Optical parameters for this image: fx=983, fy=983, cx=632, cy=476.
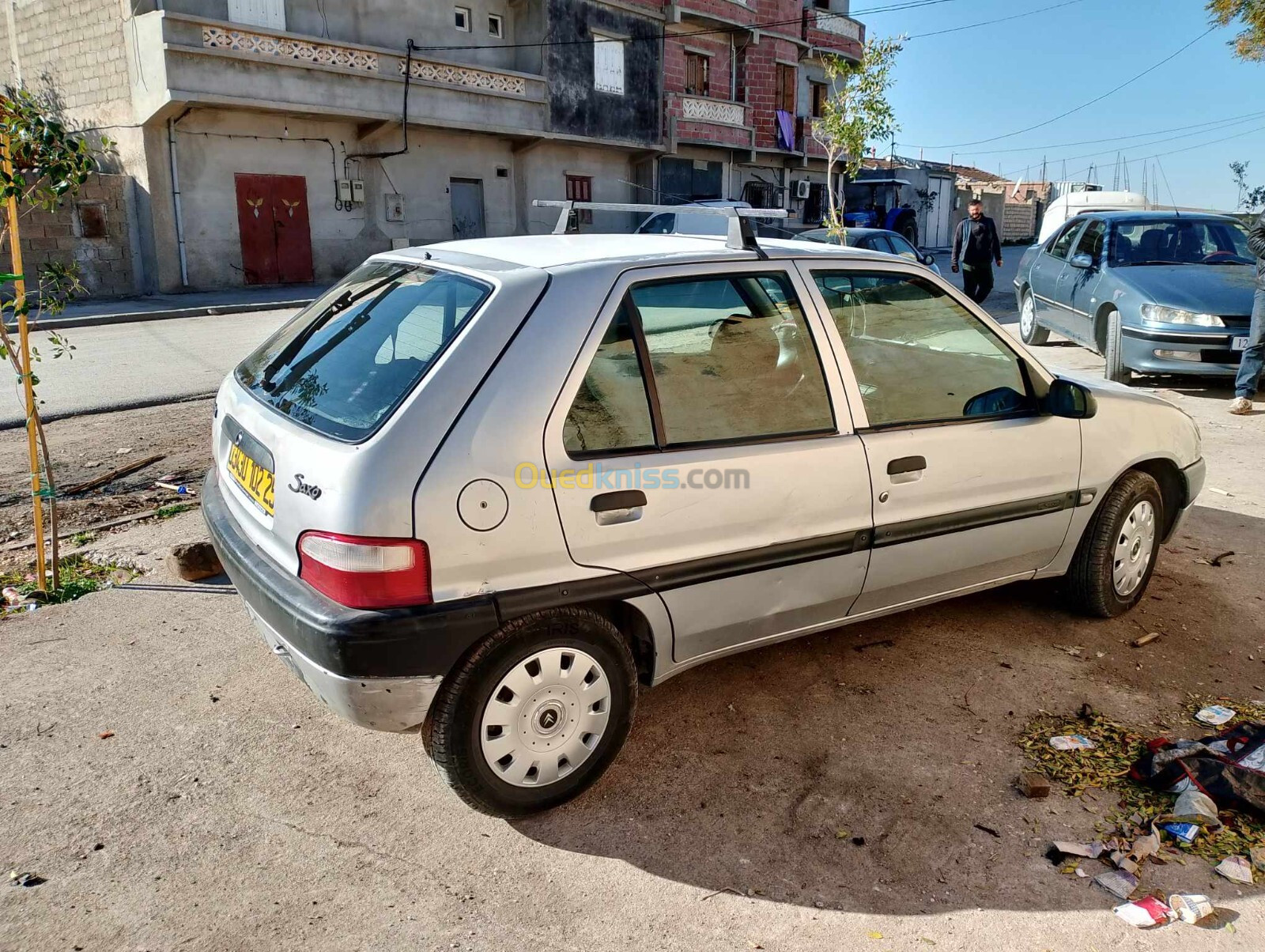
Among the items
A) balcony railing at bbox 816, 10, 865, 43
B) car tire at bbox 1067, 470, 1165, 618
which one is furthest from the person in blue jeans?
→ balcony railing at bbox 816, 10, 865, 43

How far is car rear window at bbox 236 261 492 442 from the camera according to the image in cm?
273

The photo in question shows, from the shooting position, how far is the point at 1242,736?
3225mm

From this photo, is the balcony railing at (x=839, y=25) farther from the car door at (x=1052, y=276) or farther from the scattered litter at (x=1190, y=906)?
the scattered litter at (x=1190, y=906)

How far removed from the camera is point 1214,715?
3.51 m

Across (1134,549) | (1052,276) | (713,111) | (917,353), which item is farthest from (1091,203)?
(917,353)

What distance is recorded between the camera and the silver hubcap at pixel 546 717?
2.76 meters

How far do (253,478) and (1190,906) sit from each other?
9.39ft

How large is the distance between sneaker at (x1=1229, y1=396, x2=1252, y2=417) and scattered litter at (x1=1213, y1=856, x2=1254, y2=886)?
6717 mm

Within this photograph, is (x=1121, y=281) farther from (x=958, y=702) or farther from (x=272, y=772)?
(x=272, y=772)

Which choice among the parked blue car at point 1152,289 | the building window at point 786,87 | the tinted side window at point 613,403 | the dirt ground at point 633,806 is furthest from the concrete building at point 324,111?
the tinted side window at point 613,403

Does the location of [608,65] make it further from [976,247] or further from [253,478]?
[253,478]

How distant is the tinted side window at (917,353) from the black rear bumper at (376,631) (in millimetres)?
1562

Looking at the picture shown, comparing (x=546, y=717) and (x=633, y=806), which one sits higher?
(x=546, y=717)

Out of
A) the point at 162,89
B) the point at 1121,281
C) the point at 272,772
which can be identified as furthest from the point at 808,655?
the point at 162,89
